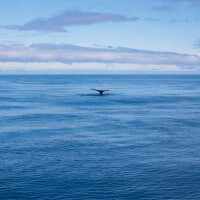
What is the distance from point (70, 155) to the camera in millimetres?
51094

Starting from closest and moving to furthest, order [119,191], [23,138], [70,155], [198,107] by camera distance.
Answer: [119,191]
[70,155]
[23,138]
[198,107]

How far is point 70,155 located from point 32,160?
6.29m

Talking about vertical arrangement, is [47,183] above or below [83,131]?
below

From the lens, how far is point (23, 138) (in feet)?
203

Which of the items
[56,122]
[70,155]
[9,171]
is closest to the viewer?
[9,171]

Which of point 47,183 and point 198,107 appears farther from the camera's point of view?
point 198,107

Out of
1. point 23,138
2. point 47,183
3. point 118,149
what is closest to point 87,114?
point 23,138

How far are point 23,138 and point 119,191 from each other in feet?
98.0

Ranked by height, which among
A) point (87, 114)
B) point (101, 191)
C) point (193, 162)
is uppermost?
point (87, 114)

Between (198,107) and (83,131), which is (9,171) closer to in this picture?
(83,131)

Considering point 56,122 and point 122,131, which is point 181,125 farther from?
point 56,122

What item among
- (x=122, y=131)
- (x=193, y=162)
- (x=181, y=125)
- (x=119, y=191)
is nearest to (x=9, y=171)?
(x=119, y=191)

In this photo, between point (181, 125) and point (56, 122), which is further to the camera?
point (56, 122)

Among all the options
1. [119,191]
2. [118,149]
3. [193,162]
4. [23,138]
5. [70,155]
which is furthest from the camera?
[23,138]
